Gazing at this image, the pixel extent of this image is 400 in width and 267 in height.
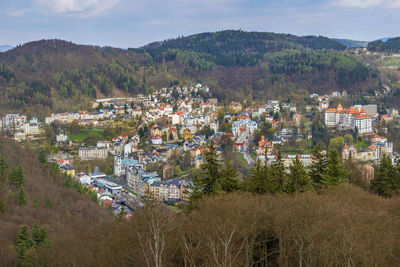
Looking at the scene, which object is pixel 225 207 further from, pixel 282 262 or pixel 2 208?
pixel 2 208

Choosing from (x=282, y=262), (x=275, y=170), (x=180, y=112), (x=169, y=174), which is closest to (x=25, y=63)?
(x=180, y=112)

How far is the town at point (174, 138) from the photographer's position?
30453mm

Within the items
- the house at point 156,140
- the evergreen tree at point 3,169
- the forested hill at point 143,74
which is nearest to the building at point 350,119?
the house at point 156,140

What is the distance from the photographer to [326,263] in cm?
702

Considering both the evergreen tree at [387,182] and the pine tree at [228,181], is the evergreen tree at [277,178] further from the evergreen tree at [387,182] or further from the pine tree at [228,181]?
the evergreen tree at [387,182]

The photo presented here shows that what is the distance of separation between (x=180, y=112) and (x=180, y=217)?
39095 millimetres

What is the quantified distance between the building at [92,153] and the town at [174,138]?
0.28ft

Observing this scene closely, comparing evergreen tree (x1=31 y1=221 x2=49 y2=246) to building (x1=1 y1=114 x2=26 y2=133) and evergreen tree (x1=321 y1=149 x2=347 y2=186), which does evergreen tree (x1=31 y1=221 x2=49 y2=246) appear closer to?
evergreen tree (x1=321 y1=149 x2=347 y2=186)

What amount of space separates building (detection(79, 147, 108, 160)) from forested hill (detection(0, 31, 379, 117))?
44.4 ft

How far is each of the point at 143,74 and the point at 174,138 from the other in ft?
102

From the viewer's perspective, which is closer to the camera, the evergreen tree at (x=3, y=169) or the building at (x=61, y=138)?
the evergreen tree at (x=3, y=169)

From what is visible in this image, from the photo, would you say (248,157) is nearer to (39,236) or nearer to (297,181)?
(39,236)

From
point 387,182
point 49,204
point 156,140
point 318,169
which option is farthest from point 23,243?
point 156,140

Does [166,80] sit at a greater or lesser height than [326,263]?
greater
